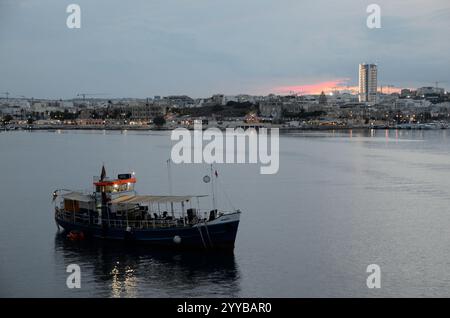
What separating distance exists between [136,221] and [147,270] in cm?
120

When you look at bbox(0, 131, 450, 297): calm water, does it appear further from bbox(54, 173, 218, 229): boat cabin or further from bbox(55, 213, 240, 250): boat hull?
bbox(54, 173, 218, 229): boat cabin

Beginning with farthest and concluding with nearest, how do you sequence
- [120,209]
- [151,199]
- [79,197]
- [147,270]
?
1. [79,197]
2. [120,209]
3. [151,199]
4. [147,270]

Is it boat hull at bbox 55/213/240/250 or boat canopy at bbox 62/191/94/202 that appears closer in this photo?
boat hull at bbox 55/213/240/250

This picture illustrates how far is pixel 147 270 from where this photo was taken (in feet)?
22.6

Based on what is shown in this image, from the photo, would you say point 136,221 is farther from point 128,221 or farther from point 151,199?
point 151,199

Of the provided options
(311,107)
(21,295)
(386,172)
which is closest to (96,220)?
(21,295)

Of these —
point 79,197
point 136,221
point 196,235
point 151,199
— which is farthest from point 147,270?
point 79,197

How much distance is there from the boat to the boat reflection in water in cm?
13

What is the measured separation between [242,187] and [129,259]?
22.4ft

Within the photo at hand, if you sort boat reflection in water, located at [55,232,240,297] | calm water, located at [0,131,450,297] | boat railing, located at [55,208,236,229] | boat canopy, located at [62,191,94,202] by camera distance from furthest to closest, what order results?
boat canopy, located at [62,191,94,202] < boat railing, located at [55,208,236,229] < calm water, located at [0,131,450,297] < boat reflection in water, located at [55,232,240,297]

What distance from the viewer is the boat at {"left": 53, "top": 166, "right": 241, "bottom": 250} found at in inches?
297

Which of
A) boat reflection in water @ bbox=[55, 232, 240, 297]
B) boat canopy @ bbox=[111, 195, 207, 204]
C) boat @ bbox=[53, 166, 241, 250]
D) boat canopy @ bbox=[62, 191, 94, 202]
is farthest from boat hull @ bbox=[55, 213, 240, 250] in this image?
boat canopy @ bbox=[62, 191, 94, 202]

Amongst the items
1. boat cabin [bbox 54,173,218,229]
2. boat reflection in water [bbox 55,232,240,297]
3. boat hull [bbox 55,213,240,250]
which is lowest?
boat reflection in water [bbox 55,232,240,297]
